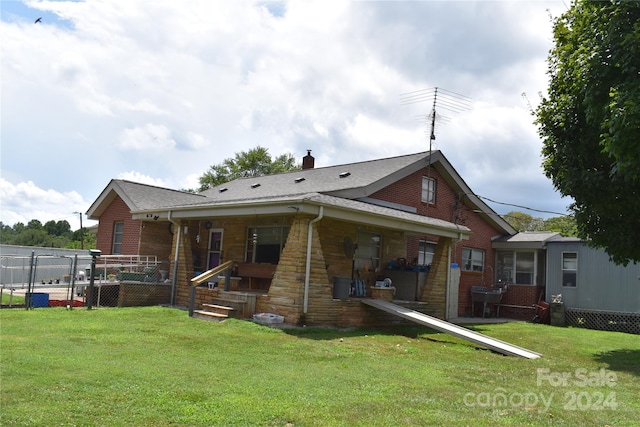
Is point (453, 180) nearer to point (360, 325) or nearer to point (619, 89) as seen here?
point (360, 325)

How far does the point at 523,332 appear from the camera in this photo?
14.7 m

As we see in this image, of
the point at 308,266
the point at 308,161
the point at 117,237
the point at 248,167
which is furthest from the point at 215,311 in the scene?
the point at 248,167

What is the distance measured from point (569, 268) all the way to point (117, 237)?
1765 centimetres

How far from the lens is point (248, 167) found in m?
45.6

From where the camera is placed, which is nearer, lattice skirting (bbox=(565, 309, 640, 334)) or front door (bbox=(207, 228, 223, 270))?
lattice skirting (bbox=(565, 309, 640, 334))

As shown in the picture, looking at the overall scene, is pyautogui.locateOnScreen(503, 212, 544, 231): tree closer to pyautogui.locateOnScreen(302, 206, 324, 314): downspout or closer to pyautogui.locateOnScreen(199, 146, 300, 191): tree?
pyautogui.locateOnScreen(199, 146, 300, 191): tree

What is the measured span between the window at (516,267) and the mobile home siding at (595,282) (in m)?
1.45

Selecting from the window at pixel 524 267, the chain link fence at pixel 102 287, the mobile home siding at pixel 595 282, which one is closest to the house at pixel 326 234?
the chain link fence at pixel 102 287

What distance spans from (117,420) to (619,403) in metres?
5.73

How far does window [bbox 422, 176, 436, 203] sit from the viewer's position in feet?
63.8

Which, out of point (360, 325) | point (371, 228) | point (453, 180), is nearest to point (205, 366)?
point (360, 325)

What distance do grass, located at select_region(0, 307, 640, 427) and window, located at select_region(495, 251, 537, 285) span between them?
9533 mm

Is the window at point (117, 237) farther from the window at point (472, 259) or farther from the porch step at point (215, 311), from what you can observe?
the window at point (472, 259)

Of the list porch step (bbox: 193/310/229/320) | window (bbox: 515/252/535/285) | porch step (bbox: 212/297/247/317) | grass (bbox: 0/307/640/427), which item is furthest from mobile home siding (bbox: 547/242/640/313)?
porch step (bbox: 193/310/229/320)
